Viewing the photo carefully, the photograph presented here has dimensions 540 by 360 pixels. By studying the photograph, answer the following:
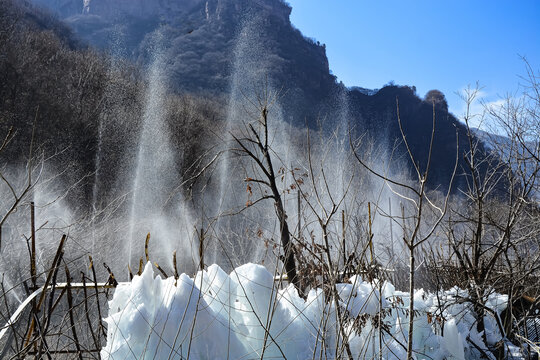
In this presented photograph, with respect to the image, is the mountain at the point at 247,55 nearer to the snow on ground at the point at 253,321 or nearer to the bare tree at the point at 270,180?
the bare tree at the point at 270,180

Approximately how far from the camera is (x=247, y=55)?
4300 cm

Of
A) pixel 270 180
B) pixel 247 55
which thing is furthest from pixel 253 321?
pixel 247 55

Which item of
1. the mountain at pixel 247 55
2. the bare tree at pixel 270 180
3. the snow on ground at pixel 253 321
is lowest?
the snow on ground at pixel 253 321

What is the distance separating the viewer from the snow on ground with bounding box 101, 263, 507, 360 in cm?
131

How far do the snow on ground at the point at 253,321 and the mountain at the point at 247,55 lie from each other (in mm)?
29366

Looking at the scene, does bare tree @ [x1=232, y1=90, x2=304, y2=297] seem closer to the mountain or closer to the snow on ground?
the snow on ground

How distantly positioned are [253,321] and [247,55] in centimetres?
4356

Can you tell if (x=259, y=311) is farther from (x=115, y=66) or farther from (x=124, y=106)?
(x=115, y=66)

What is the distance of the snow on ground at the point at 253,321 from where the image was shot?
51.5 inches

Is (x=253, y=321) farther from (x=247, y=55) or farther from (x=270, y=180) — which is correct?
(x=247, y=55)

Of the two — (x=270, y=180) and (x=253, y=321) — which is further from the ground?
(x=270, y=180)

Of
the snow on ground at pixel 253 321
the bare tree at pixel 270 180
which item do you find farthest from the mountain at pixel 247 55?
the snow on ground at pixel 253 321

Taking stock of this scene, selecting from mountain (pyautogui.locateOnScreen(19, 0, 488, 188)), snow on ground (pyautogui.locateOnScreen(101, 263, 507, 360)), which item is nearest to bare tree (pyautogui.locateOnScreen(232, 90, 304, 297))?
snow on ground (pyautogui.locateOnScreen(101, 263, 507, 360))

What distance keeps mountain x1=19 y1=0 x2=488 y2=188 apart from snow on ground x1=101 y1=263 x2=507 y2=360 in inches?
1156
